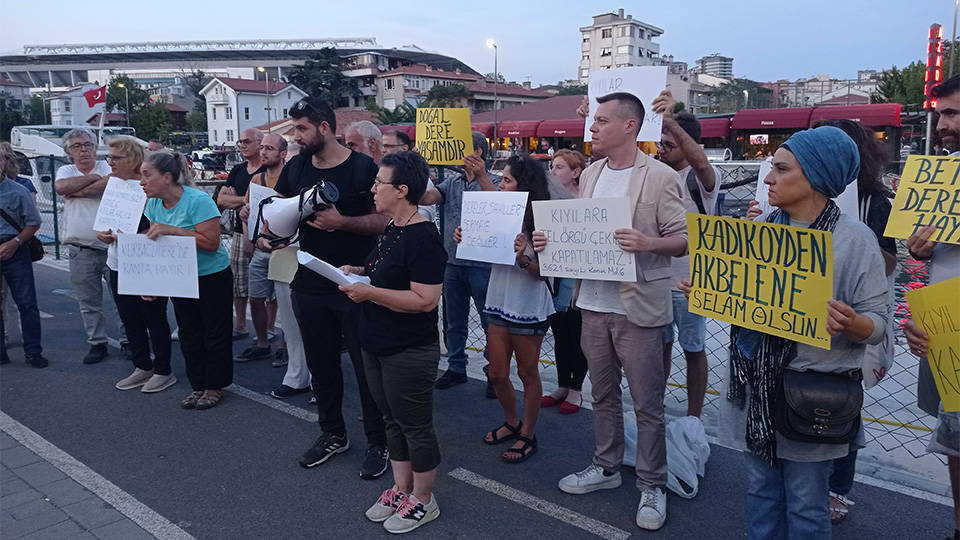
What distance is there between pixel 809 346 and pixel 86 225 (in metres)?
5.87

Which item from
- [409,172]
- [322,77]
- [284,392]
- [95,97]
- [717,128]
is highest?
[322,77]

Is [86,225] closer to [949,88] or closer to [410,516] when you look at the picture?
[410,516]

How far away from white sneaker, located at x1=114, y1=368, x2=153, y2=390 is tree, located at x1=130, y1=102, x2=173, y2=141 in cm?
6098

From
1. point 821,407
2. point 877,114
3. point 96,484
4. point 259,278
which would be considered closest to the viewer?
point 821,407

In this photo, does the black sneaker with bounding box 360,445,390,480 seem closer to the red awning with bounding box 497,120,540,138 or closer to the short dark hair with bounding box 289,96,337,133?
the short dark hair with bounding box 289,96,337,133

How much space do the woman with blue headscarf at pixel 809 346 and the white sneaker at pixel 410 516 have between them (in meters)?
1.60

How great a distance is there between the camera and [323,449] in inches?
163

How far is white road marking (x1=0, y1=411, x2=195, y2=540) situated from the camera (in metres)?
3.38

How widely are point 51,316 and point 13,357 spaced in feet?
5.30

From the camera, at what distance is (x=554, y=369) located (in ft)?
19.5

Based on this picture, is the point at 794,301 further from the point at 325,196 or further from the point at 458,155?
the point at 458,155

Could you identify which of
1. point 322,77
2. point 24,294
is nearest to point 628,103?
point 24,294

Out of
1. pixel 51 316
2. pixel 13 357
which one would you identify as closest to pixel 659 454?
pixel 13 357

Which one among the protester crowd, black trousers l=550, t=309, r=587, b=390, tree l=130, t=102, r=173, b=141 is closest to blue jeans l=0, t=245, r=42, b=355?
the protester crowd
